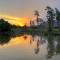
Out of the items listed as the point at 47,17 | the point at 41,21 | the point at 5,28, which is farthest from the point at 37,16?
the point at 5,28

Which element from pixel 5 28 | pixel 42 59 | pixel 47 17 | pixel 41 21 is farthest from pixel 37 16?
pixel 42 59

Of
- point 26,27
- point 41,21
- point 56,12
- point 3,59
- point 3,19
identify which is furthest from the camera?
point 26,27

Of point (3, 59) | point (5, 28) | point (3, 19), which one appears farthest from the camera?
point (3, 19)

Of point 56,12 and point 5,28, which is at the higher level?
point 56,12

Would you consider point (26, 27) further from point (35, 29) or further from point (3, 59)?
point (3, 59)

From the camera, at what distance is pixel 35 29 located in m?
71.2

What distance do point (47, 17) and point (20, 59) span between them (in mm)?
50074

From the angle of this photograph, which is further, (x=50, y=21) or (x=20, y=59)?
(x=50, y=21)

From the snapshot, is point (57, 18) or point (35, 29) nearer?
point (57, 18)

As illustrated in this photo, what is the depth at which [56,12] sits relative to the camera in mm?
59562

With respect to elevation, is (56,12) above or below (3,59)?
above

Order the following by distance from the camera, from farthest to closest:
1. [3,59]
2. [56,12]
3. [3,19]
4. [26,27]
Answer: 1. [26,27]
2. [3,19]
3. [56,12]
4. [3,59]

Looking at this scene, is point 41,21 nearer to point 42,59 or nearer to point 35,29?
point 35,29

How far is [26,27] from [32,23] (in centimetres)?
423
